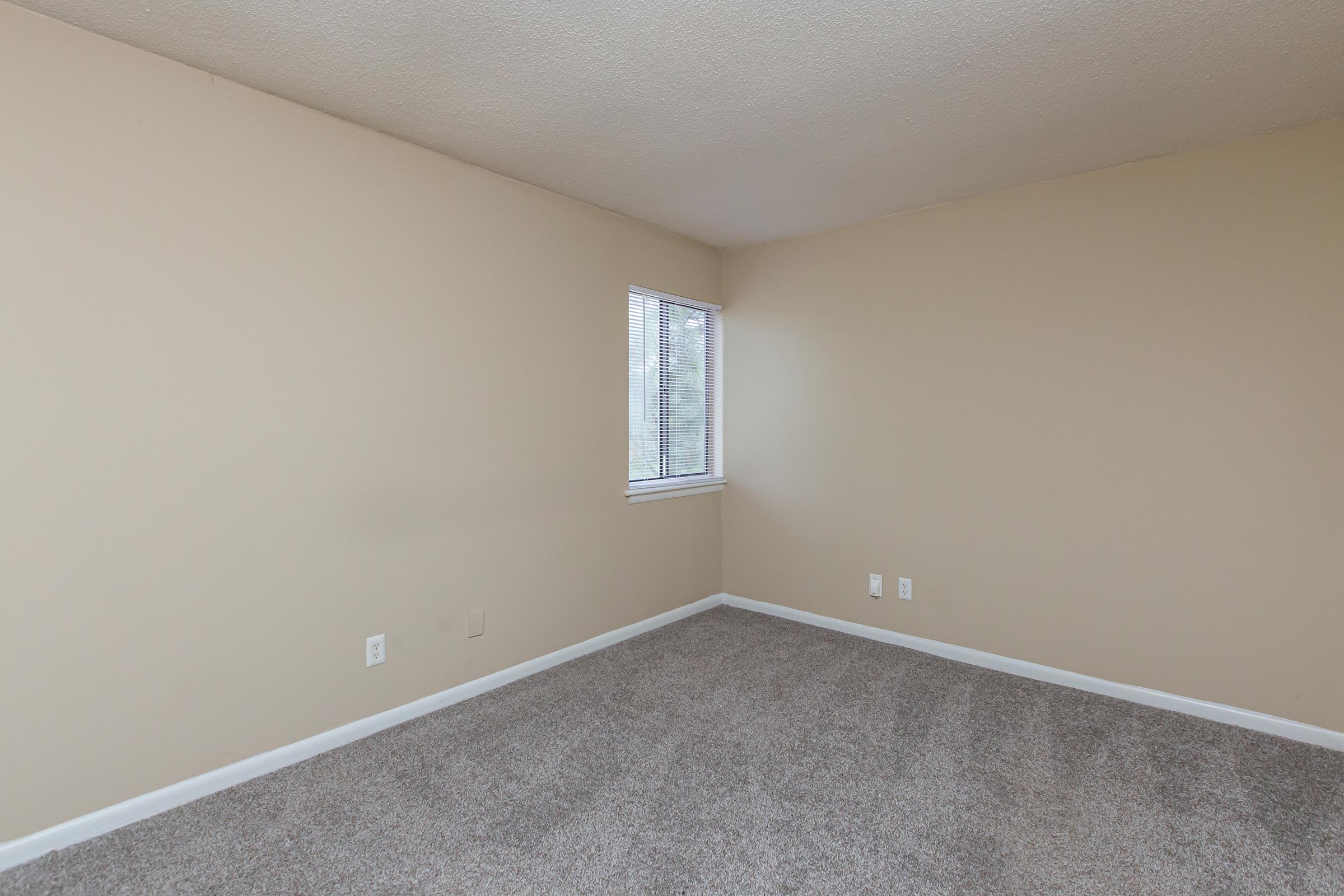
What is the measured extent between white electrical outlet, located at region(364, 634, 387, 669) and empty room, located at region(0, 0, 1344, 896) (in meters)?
0.01

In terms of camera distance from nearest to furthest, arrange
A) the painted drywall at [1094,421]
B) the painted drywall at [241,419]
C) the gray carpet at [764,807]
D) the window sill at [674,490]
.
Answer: the gray carpet at [764,807], the painted drywall at [241,419], the painted drywall at [1094,421], the window sill at [674,490]

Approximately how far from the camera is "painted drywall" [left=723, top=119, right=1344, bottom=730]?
2.43m

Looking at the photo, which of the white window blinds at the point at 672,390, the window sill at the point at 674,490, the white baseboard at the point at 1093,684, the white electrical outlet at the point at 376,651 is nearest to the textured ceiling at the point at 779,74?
the white window blinds at the point at 672,390

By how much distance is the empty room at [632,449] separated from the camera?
5.88 ft

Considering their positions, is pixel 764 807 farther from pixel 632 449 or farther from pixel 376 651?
pixel 632 449

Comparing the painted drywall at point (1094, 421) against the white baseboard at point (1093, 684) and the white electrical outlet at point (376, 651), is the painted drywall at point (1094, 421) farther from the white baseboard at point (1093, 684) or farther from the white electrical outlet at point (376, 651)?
the white electrical outlet at point (376, 651)

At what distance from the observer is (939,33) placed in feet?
6.01

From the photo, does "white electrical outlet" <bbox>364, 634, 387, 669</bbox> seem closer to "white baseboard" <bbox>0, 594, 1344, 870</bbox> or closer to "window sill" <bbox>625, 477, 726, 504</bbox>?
"white baseboard" <bbox>0, 594, 1344, 870</bbox>

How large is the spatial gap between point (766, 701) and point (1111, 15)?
Result: 265 centimetres

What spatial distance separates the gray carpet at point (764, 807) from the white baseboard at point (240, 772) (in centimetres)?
5

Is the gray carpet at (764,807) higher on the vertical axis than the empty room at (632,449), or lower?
lower

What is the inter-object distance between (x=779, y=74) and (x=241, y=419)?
2125mm

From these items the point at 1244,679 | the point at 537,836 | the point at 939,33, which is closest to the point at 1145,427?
the point at 1244,679

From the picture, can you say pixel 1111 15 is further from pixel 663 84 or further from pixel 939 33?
pixel 663 84
